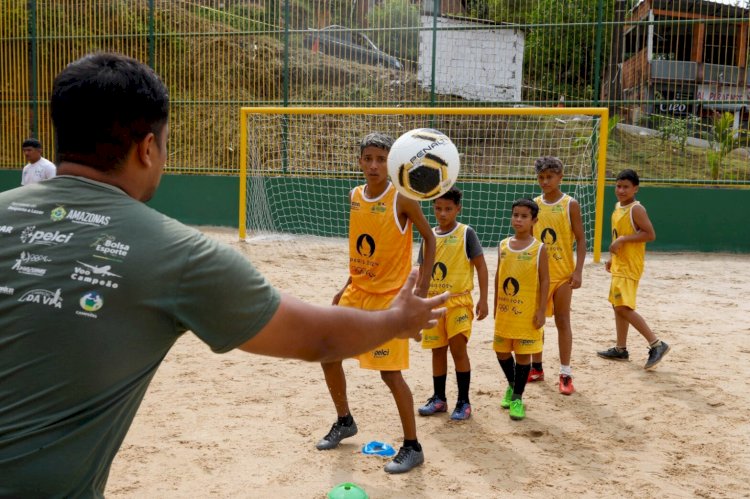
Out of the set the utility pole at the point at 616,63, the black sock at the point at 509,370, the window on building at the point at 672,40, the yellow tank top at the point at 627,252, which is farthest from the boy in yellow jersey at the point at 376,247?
the window on building at the point at 672,40

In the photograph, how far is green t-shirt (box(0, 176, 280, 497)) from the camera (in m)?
1.57

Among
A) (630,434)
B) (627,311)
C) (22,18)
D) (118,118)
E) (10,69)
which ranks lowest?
(630,434)

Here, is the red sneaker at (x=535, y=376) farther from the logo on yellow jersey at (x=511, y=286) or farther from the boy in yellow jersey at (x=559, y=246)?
the logo on yellow jersey at (x=511, y=286)

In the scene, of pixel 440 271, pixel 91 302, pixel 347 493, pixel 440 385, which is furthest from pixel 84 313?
pixel 440 385

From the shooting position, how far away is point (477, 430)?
4969 millimetres

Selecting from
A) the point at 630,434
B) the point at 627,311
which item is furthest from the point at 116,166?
the point at 627,311

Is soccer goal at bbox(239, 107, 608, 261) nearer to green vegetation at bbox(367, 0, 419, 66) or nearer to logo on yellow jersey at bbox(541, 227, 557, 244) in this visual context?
green vegetation at bbox(367, 0, 419, 66)

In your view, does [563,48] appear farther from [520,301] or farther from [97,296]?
[97,296]

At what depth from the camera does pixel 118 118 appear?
5.63 feet

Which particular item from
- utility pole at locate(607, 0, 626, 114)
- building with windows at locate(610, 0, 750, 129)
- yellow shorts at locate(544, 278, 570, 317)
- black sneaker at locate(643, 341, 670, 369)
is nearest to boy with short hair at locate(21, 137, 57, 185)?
yellow shorts at locate(544, 278, 570, 317)

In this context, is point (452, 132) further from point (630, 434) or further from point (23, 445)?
point (23, 445)

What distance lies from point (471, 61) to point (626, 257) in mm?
7979

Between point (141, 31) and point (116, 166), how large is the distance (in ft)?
52.8

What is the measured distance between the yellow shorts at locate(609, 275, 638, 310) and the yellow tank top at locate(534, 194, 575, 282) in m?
0.65
